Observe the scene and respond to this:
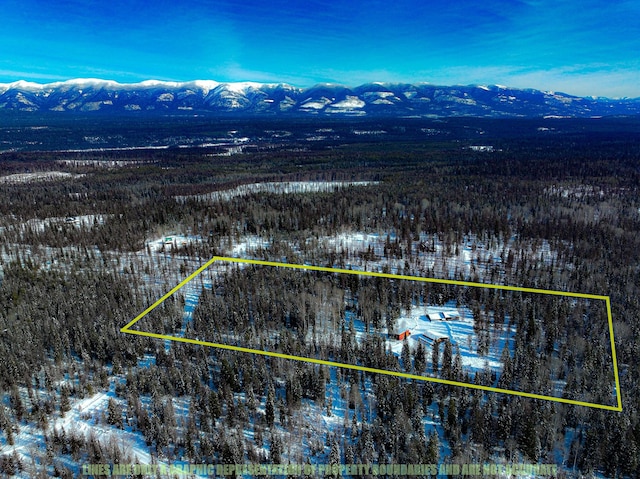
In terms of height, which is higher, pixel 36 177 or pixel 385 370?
pixel 36 177

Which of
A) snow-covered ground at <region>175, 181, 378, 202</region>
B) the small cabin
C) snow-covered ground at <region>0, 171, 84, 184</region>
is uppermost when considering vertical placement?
snow-covered ground at <region>0, 171, 84, 184</region>

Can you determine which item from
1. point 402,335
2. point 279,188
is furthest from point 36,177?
point 402,335

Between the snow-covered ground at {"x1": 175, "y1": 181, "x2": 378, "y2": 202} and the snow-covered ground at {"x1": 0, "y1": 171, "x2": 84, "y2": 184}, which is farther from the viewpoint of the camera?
the snow-covered ground at {"x1": 0, "y1": 171, "x2": 84, "y2": 184}

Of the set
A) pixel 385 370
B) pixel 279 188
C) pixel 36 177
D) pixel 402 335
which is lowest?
pixel 385 370

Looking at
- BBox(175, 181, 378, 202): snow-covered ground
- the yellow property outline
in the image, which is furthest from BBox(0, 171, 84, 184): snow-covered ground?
the yellow property outline

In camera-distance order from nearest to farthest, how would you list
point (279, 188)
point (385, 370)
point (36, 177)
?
point (385, 370) < point (279, 188) < point (36, 177)

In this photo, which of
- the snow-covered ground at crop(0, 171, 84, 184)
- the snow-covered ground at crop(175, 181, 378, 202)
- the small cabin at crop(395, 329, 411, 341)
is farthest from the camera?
the snow-covered ground at crop(0, 171, 84, 184)

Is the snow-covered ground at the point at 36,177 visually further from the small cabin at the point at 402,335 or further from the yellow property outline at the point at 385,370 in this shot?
the small cabin at the point at 402,335

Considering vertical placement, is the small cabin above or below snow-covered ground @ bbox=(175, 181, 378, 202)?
below

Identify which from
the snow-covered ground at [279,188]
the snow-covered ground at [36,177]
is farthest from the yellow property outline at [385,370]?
the snow-covered ground at [36,177]

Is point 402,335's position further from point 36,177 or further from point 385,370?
point 36,177

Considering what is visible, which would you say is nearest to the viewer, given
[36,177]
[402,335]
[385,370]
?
[385,370]

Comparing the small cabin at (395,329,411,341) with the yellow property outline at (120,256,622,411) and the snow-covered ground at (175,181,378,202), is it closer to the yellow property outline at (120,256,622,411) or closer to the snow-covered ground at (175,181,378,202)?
the yellow property outline at (120,256,622,411)

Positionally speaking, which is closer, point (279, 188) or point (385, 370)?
point (385, 370)
